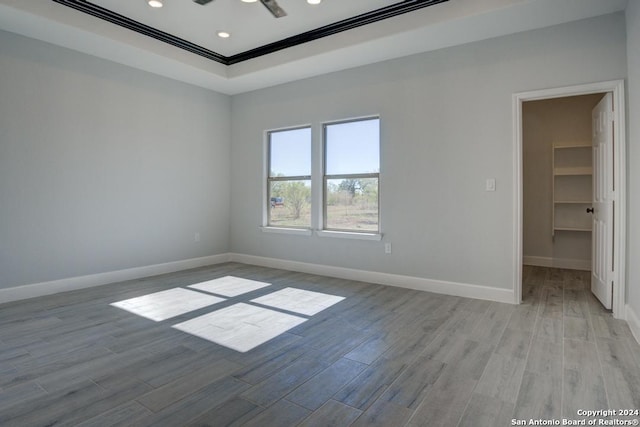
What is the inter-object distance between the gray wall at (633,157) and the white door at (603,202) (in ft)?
0.63

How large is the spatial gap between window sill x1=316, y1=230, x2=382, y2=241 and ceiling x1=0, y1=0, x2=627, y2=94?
6.88 feet

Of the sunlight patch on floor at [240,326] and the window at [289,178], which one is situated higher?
the window at [289,178]

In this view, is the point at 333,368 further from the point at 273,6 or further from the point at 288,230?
the point at 288,230

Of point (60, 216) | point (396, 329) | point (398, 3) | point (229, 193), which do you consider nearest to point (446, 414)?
point (396, 329)

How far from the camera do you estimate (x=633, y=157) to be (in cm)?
295

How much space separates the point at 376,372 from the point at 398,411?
41 cm

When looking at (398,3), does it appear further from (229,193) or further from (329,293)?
(229,193)

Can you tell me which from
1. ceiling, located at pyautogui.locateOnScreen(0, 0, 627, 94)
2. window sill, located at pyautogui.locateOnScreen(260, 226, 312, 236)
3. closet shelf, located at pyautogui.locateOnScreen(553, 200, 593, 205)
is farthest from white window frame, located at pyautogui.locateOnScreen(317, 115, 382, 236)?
closet shelf, located at pyautogui.locateOnScreen(553, 200, 593, 205)

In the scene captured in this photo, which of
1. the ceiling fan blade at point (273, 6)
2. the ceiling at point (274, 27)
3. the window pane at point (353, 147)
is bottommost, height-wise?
the window pane at point (353, 147)

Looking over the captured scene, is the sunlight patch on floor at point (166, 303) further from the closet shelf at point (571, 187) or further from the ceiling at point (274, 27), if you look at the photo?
the closet shelf at point (571, 187)

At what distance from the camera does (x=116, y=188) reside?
4473 millimetres

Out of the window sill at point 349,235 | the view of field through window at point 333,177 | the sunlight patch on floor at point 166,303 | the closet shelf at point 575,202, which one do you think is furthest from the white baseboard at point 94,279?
the closet shelf at point 575,202

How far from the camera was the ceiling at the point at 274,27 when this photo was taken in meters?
3.24

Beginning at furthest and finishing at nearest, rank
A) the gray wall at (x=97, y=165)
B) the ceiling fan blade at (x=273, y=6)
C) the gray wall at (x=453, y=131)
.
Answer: the gray wall at (x=97, y=165), the gray wall at (x=453, y=131), the ceiling fan blade at (x=273, y=6)
